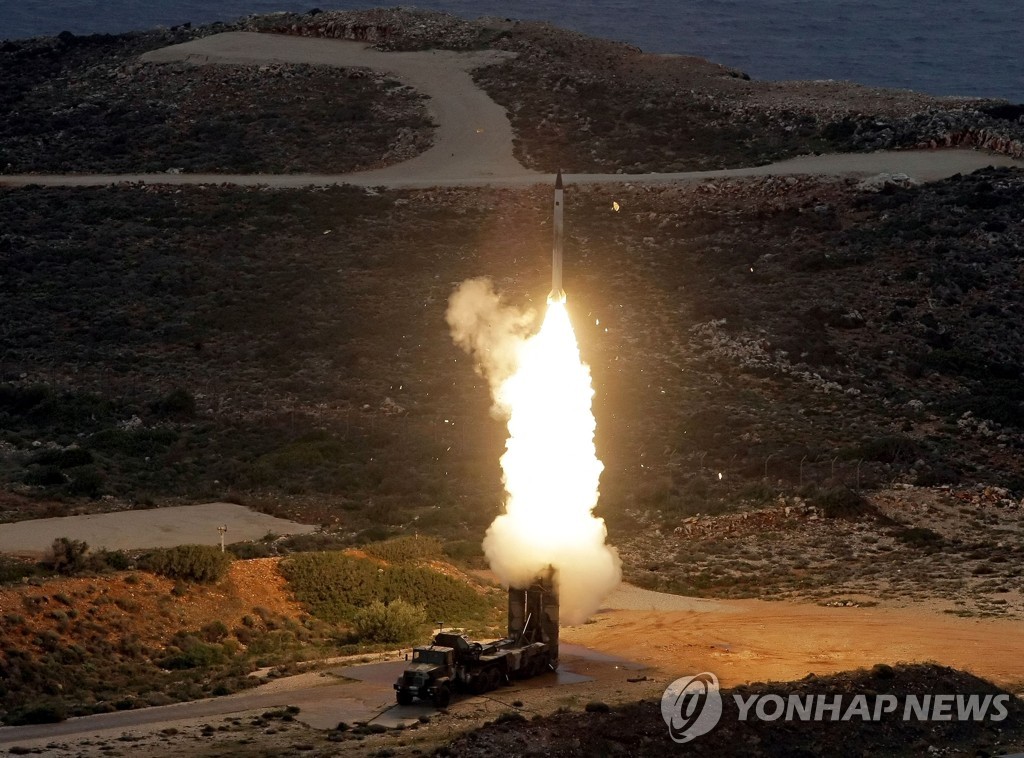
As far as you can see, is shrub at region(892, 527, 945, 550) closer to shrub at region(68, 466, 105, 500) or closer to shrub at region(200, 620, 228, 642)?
shrub at region(200, 620, 228, 642)

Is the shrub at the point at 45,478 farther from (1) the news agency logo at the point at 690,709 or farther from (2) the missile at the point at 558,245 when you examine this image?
(1) the news agency logo at the point at 690,709

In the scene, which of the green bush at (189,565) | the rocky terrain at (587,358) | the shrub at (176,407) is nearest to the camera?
the green bush at (189,565)

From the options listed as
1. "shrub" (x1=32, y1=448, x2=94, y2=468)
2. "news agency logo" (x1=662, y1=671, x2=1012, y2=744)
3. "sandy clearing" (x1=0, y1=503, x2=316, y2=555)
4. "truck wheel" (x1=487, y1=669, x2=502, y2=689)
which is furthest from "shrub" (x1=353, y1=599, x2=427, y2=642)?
"shrub" (x1=32, y1=448, x2=94, y2=468)

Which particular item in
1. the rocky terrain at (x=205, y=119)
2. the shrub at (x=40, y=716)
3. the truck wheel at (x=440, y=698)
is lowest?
the shrub at (x=40, y=716)

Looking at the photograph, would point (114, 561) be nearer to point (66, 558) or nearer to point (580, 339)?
point (66, 558)

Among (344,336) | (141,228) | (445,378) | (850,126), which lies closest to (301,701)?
(445,378)

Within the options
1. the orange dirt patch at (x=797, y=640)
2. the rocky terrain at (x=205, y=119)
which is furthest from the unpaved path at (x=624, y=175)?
the orange dirt patch at (x=797, y=640)
